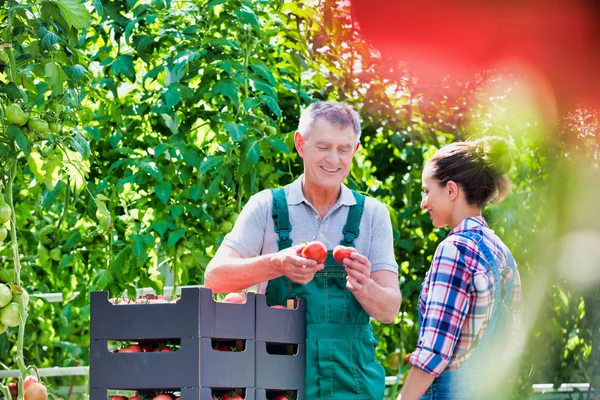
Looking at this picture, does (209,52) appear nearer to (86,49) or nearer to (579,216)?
(86,49)

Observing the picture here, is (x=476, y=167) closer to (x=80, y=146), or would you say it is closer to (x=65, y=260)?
(x=80, y=146)

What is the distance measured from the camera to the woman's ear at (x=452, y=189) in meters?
1.71

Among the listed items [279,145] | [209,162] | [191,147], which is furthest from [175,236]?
[279,145]

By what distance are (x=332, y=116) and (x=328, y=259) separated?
35 cm

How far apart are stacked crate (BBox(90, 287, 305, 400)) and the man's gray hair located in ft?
1.67

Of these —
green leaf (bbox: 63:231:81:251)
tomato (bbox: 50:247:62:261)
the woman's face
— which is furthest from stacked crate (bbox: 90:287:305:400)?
tomato (bbox: 50:247:62:261)

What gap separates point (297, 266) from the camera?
5.52 ft

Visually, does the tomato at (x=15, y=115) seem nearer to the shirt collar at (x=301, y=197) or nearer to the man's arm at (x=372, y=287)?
the shirt collar at (x=301, y=197)

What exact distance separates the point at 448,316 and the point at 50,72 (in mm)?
1230

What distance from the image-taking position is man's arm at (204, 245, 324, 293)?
66.2 inches

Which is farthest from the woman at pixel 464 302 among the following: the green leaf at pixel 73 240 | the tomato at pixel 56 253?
the tomato at pixel 56 253

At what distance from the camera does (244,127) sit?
9.89 feet

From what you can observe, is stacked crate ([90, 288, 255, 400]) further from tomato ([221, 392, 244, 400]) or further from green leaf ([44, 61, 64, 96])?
green leaf ([44, 61, 64, 96])

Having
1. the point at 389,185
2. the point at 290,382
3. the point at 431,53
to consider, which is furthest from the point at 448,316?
the point at 389,185
